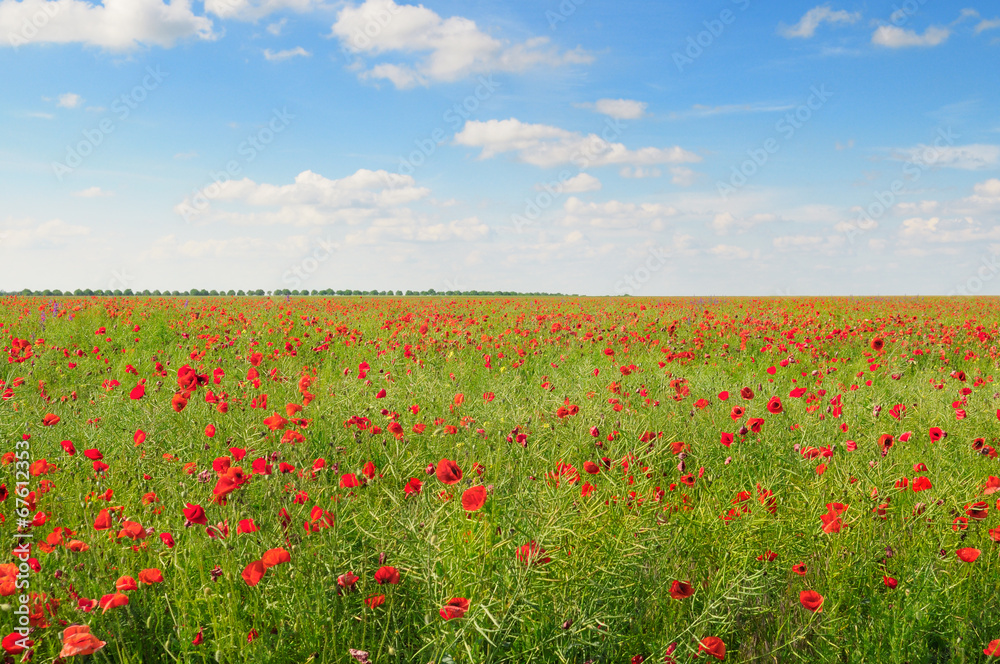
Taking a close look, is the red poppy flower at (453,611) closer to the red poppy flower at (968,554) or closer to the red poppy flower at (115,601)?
the red poppy flower at (115,601)

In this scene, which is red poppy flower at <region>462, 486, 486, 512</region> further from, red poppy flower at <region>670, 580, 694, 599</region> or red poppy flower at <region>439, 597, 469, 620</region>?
red poppy flower at <region>670, 580, 694, 599</region>

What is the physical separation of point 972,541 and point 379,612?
2.40 meters

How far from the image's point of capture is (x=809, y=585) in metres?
2.07

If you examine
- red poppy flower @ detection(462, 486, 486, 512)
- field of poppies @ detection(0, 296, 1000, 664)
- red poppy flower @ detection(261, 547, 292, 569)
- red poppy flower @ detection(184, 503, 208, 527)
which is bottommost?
field of poppies @ detection(0, 296, 1000, 664)

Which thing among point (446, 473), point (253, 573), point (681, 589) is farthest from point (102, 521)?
point (681, 589)

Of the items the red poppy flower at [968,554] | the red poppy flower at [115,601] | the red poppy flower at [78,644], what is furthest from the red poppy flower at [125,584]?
the red poppy flower at [968,554]

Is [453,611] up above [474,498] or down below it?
below

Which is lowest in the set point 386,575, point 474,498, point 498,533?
point 498,533

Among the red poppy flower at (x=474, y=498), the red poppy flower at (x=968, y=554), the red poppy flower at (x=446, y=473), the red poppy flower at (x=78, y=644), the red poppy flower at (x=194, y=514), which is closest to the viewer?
the red poppy flower at (x=78, y=644)

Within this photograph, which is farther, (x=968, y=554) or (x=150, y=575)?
(x=968, y=554)

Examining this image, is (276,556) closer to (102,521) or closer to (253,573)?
(253,573)

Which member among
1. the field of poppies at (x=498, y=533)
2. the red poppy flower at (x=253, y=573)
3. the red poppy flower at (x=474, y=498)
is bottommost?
the field of poppies at (x=498, y=533)

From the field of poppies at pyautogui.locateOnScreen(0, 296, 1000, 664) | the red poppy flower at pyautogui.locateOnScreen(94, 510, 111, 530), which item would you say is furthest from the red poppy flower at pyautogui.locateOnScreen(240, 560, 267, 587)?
the red poppy flower at pyautogui.locateOnScreen(94, 510, 111, 530)

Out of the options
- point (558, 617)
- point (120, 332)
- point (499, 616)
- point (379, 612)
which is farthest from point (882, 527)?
point (120, 332)
